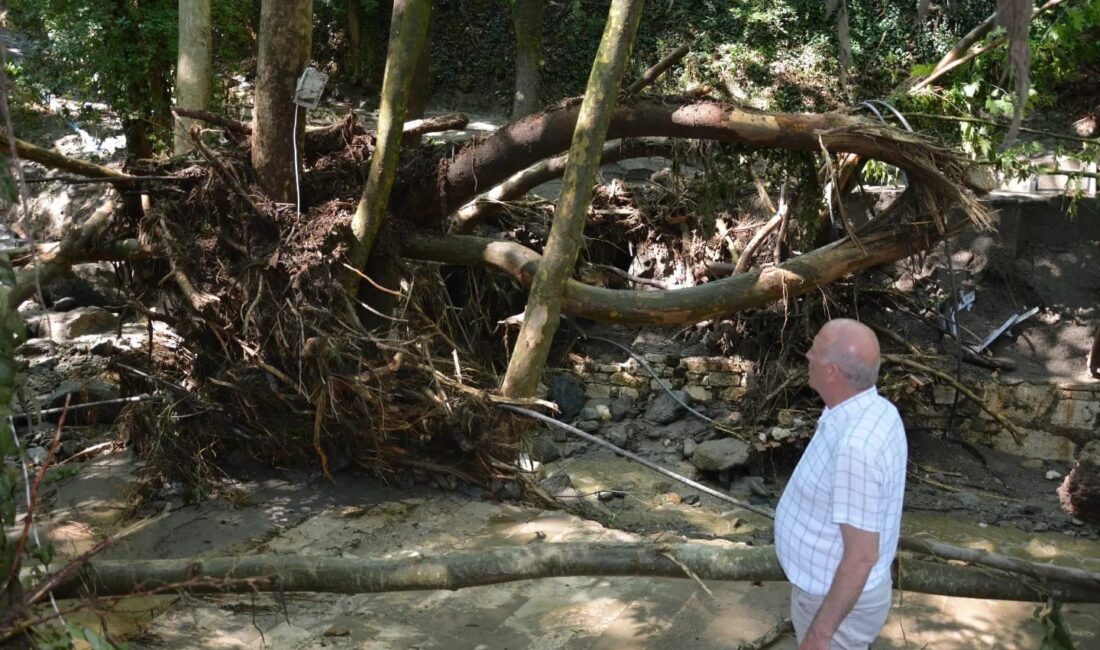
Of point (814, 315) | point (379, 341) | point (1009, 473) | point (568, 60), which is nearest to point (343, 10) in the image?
point (568, 60)

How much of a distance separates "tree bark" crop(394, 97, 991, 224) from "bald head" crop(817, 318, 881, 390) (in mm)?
3584

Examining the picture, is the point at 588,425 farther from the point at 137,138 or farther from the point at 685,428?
the point at 137,138

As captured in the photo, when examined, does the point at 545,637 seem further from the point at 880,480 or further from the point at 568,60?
the point at 568,60

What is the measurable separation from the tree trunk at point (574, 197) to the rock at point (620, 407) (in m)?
3.94

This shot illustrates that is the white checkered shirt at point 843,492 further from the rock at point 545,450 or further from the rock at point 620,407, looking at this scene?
the rock at point 620,407

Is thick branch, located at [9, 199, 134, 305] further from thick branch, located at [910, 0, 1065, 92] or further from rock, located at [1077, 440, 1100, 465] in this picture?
rock, located at [1077, 440, 1100, 465]

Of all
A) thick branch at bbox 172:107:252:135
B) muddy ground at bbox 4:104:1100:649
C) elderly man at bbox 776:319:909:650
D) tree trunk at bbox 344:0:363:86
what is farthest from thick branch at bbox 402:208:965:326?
tree trunk at bbox 344:0:363:86

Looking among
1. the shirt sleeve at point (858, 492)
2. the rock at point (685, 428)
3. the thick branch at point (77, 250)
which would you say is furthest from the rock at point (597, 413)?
the shirt sleeve at point (858, 492)

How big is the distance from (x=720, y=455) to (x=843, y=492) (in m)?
6.19

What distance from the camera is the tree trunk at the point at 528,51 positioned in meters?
14.6

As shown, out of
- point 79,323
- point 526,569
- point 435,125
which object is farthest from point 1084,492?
point 79,323

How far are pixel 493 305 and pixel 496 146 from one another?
343 centimetres

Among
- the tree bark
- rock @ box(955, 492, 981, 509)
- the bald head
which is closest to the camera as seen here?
the bald head

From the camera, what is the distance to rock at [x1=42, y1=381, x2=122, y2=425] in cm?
838
